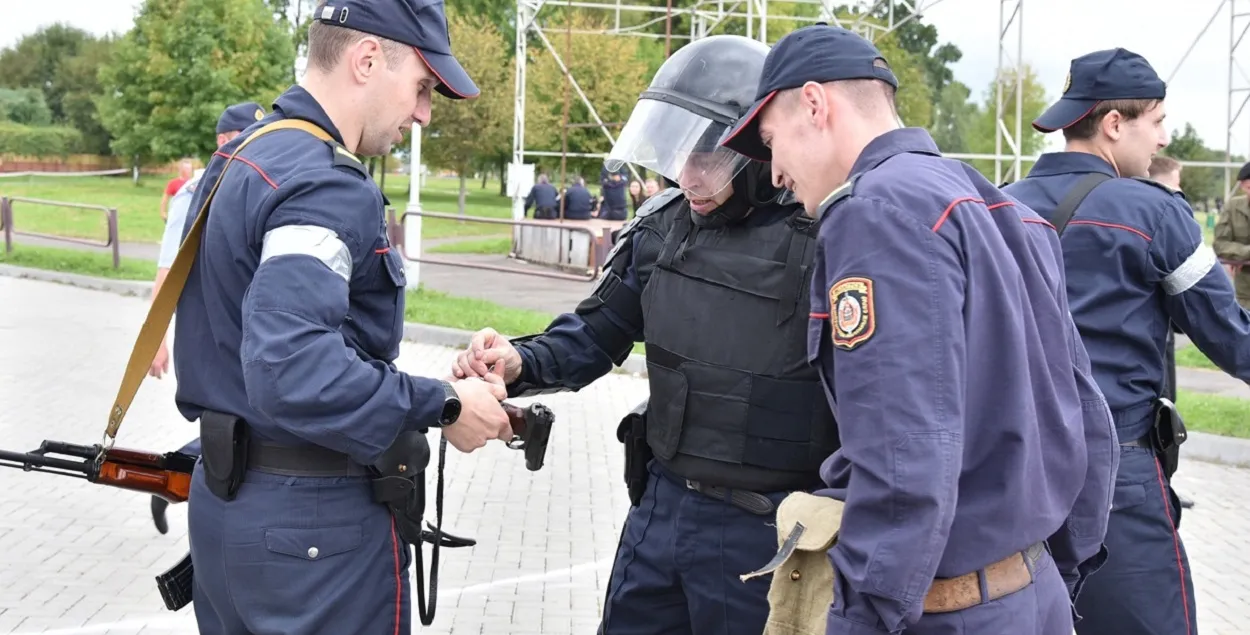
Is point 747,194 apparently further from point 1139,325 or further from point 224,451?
point 224,451

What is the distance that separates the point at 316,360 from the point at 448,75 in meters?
0.79

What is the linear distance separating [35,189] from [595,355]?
146 feet

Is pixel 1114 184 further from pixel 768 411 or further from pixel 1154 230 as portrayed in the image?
pixel 768 411

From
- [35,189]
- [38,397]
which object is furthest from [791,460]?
[35,189]

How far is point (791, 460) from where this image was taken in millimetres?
2928

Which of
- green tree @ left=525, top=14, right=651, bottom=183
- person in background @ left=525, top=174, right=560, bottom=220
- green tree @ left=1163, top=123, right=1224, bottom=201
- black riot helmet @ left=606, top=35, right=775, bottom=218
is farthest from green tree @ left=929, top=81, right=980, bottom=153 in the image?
black riot helmet @ left=606, top=35, right=775, bottom=218

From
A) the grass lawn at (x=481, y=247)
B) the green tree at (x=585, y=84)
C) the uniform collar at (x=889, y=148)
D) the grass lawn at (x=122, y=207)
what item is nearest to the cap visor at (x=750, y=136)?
the uniform collar at (x=889, y=148)

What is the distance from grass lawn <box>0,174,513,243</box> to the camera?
21297mm

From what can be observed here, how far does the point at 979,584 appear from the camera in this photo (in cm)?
224

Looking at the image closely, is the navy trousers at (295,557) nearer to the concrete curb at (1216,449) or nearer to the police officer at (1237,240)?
the concrete curb at (1216,449)

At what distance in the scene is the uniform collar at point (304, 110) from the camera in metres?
2.81

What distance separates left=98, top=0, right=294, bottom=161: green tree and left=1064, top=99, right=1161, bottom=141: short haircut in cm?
4611

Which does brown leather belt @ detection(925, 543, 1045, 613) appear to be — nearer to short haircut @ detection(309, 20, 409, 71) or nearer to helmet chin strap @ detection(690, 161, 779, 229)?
helmet chin strap @ detection(690, 161, 779, 229)

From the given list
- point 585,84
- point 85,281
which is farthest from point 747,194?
point 585,84
